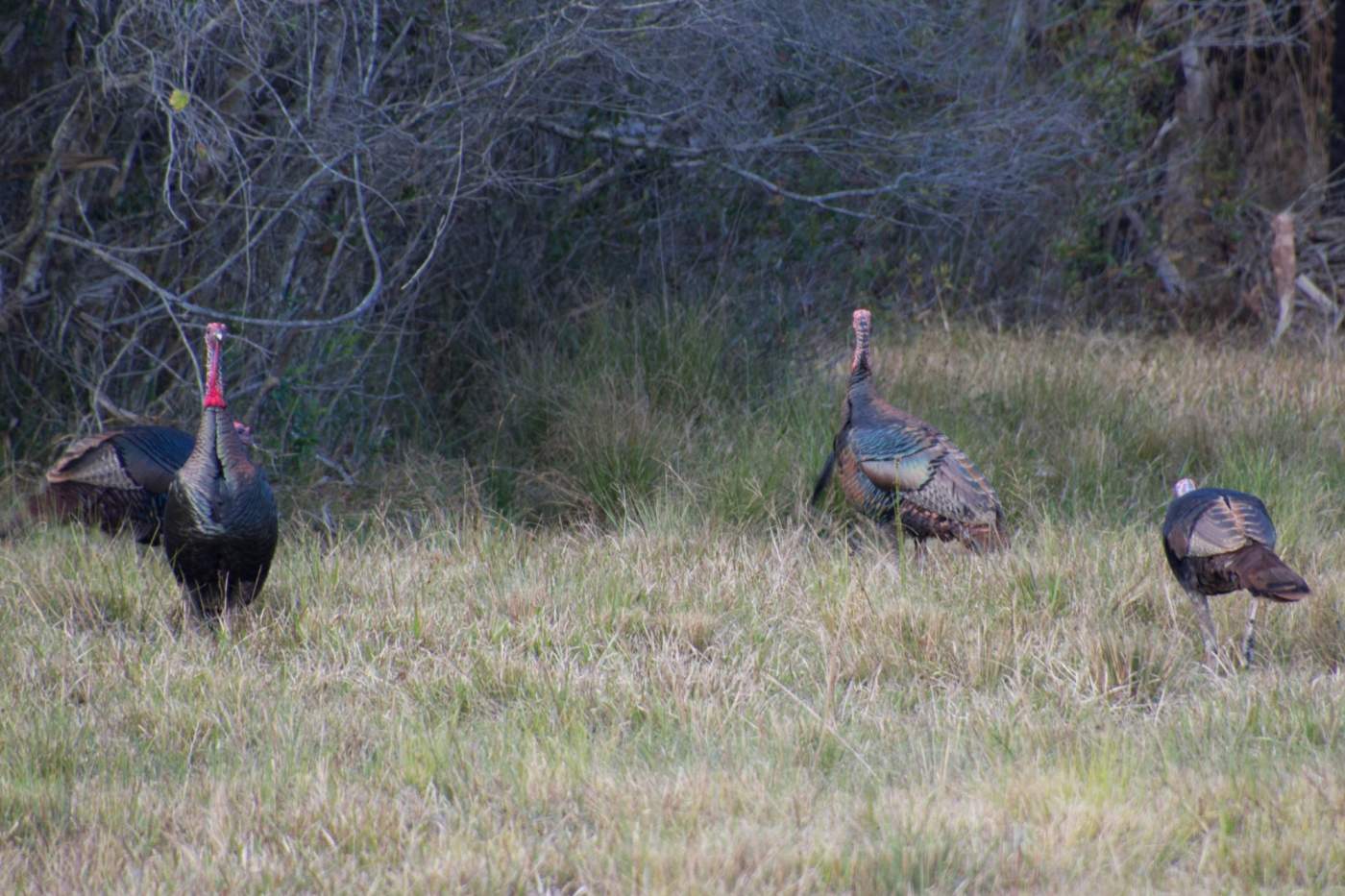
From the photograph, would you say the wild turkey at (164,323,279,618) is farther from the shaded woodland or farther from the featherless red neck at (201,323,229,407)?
the shaded woodland

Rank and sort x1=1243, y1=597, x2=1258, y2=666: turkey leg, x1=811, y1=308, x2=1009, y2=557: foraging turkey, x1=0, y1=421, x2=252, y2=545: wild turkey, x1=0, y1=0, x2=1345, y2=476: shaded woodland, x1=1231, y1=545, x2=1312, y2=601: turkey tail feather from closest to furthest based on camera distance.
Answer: x1=1231, y1=545, x2=1312, y2=601: turkey tail feather < x1=1243, y1=597, x2=1258, y2=666: turkey leg < x1=0, y1=421, x2=252, y2=545: wild turkey < x1=811, y1=308, x2=1009, y2=557: foraging turkey < x1=0, y1=0, x2=1345, y2=476: shaded woodland

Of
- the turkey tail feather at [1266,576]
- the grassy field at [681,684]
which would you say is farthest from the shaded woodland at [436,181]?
the turkey tail feather at [1266,576]

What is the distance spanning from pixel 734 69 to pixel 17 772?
494 centimetres

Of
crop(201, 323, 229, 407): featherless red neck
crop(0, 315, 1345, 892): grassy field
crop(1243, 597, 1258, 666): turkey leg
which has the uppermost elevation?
crop(201, 323, 229, 407): featherless red neck

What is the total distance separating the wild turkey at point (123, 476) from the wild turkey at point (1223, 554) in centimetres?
329

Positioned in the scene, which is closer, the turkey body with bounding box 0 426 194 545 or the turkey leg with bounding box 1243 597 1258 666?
the turkey leg with bounding box 1243 597 1258 666

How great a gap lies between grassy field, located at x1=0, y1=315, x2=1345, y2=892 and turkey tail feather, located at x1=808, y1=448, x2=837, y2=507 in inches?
4.7

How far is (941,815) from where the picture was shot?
3.55 meters

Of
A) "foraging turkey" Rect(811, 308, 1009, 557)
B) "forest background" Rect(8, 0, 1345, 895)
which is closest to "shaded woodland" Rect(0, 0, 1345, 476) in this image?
"forest background" Rect(8, 0, 1345, 895)

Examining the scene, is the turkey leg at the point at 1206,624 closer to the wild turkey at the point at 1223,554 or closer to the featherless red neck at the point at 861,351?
the wild turkey at the point at 1223,554

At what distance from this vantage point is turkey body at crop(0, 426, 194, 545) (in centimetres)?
583

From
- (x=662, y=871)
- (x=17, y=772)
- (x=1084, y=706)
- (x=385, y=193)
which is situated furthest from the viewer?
(x=385, y=193)

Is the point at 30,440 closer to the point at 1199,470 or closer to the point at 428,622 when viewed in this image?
the point at 428,622

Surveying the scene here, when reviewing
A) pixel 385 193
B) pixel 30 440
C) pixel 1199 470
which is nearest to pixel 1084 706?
pixel 1199 470
